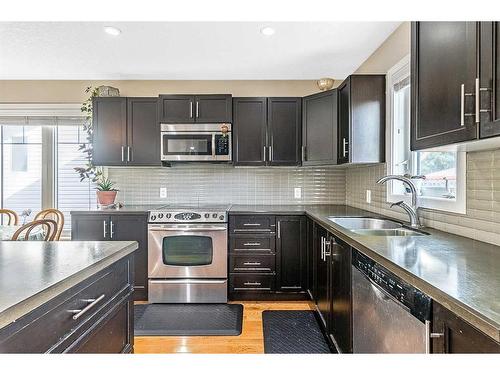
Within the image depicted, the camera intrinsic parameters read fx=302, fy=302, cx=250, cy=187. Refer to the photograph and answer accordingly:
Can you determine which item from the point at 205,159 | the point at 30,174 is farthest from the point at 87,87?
the point at 205,159

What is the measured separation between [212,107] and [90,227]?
181 cm

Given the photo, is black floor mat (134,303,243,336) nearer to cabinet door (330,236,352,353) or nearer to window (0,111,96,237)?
cabinet door (330,236,352,353)

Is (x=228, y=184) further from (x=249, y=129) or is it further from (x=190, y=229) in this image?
(x=190, y=229)

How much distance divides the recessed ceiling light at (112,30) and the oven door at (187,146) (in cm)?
107

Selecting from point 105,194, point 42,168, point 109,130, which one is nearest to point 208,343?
point 105,194

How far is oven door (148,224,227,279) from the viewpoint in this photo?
306cm

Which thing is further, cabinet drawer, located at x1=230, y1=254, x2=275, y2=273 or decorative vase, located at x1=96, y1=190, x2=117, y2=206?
decorative vase, located at x1=96, y1=190, x2=117, y2=206

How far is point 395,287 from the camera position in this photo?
3.76 feet

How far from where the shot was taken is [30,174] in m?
3.84

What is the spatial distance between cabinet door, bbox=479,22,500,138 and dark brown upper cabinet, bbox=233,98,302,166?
7.91 ft

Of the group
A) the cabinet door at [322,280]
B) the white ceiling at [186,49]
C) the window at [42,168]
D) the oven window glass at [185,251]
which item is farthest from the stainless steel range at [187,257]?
the white ceiling at [186,49]

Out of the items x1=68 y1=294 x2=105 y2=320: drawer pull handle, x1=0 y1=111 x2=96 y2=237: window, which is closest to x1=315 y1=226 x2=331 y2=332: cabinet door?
x1=68 y1=294 x2=105 y2=320: drawer pull handle
